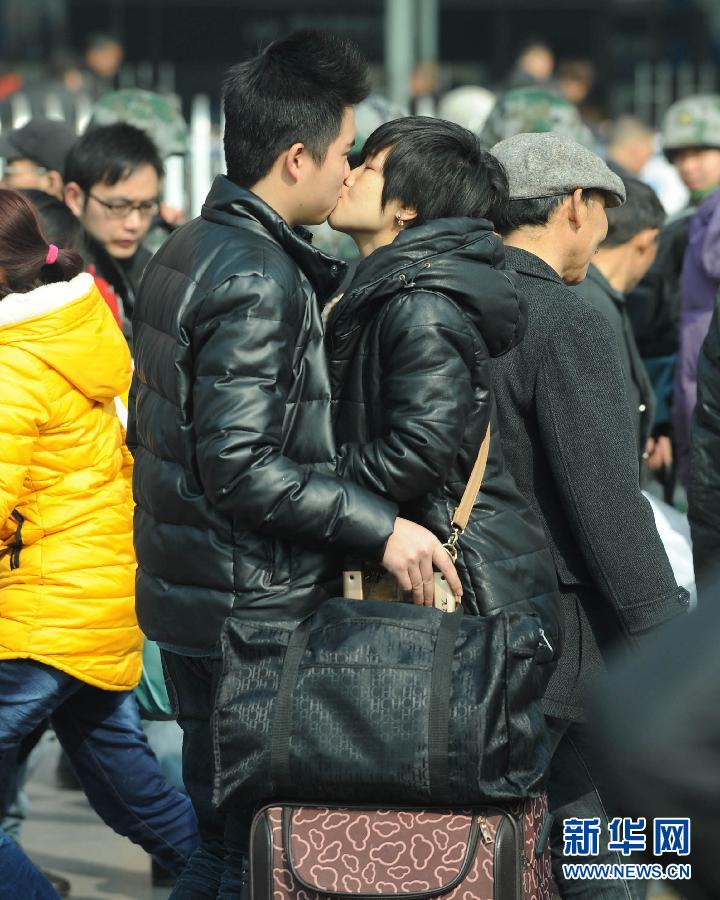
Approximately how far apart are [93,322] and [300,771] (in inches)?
53.9

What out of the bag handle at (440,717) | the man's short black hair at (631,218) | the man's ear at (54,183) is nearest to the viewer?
the bag handle at (440,717)

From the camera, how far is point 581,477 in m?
3.37

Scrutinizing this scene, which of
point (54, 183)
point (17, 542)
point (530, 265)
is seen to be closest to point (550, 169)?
point (530, 265)

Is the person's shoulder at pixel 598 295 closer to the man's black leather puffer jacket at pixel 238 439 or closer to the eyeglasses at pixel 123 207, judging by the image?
the eyeglasses at pixel 123 207

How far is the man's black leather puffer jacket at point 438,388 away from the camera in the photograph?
295cm

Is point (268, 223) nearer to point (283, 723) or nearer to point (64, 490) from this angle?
point (283, 723)

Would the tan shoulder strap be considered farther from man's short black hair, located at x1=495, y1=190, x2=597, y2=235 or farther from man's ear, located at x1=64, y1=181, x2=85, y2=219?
man's ear, located at x1=64, y1=181, x2=85, y2=219

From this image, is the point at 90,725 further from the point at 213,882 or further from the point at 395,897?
the point at 395,897

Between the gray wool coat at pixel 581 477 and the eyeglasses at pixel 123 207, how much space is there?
227cm

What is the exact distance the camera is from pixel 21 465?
3602 millimetres

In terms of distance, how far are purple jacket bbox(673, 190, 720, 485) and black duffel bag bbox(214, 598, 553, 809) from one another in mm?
2890

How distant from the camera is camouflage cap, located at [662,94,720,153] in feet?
23.6

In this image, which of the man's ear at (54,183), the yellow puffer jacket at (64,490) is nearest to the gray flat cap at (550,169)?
the yellow puffer jacket at (64,490)

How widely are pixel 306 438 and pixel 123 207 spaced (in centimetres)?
265
